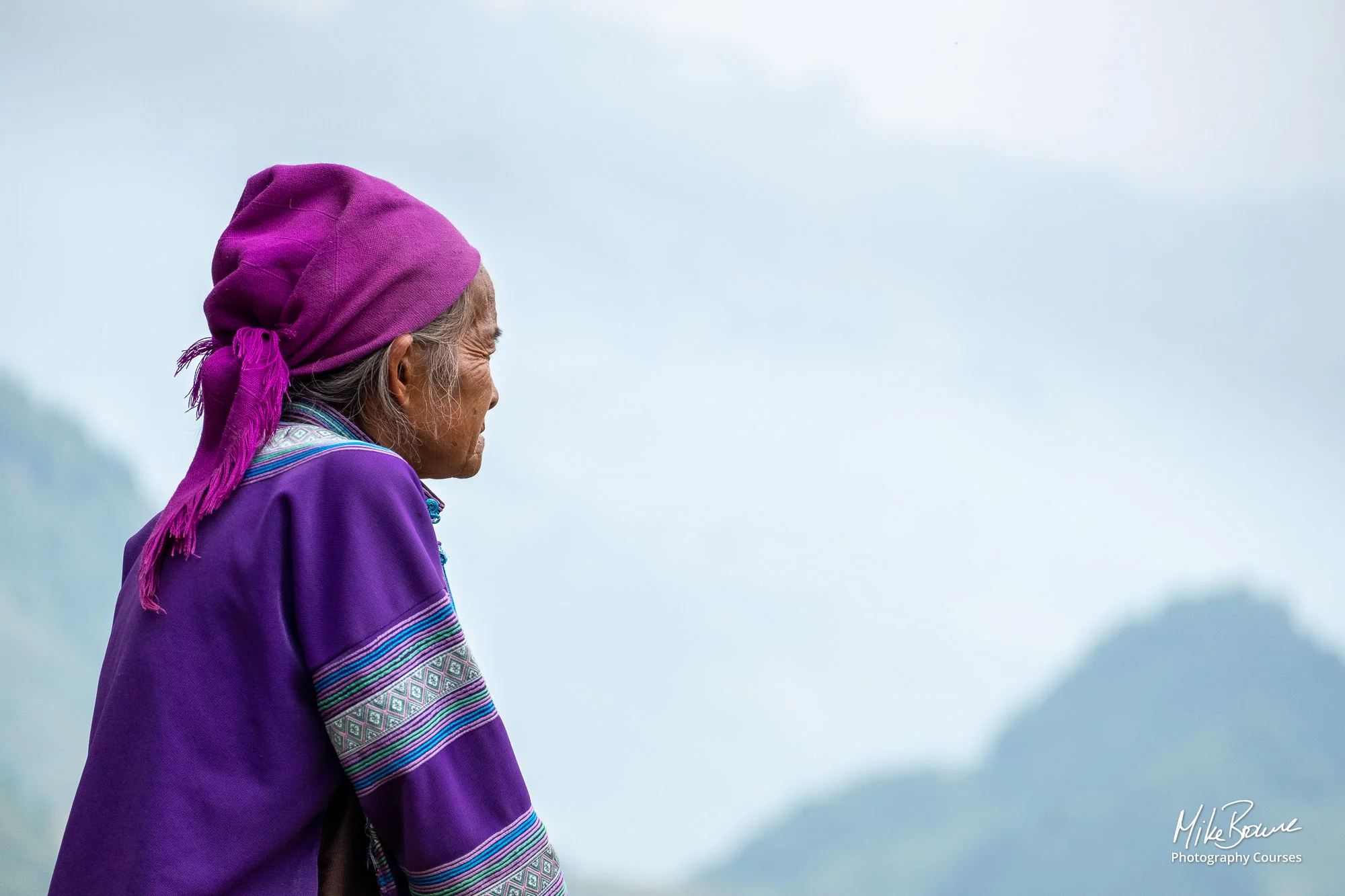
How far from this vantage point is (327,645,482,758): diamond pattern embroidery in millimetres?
880

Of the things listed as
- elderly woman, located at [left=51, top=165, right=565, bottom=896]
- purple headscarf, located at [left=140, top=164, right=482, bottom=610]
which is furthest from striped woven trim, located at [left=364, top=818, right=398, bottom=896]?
purple headscarf, located at [left=140, top=164, right=482, bottom=610]

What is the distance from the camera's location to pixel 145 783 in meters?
0.89

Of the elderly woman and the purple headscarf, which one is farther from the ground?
the purple headscarf

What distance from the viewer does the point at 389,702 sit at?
884mm

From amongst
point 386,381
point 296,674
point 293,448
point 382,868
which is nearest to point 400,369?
point 386,381

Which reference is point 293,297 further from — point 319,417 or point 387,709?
point 387,709

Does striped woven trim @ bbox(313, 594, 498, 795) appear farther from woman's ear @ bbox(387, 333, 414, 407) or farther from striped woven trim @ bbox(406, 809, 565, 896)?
woman's ear @ bbox(387, 333, 414, 407)

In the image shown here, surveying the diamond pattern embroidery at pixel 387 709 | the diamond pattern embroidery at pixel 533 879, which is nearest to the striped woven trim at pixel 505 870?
the diamond pattern embroidery at pixel 533 879

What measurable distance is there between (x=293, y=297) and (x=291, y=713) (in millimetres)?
334

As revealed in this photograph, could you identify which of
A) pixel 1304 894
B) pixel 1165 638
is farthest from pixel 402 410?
pixel 1304 894

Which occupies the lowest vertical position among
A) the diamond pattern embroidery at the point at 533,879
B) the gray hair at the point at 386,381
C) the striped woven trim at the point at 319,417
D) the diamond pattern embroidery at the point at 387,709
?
the diamond pattern embroidery at the point at 533,879

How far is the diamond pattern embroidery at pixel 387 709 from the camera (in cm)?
88

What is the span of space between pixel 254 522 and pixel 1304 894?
3.13 meters

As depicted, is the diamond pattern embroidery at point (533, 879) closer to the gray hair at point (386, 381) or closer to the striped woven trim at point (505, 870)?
the striped woven trim at point (505, 870)
